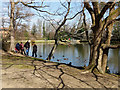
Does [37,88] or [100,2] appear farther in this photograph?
[100,2]

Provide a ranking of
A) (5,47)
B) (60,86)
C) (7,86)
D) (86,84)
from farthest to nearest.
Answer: (5,47), (86,84), (60,86), (7,86)

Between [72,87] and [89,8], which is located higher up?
[89,8]

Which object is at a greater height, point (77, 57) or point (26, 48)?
point (26, 48)

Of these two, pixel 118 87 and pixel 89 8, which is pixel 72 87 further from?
pixel 89 8

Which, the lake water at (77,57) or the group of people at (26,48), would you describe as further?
the group of people at (26,48)

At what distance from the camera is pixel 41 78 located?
4.56m

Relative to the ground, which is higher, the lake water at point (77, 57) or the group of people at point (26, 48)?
the group of people at point (26, 48)

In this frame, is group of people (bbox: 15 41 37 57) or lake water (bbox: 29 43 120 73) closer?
lake water (bbox: 29 43 120 73)

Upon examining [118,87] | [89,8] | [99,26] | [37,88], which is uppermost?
[89,8]

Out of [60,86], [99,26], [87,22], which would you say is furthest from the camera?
[87,22]

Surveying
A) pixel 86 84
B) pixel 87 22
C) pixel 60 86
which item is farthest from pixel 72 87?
pixel 87 22

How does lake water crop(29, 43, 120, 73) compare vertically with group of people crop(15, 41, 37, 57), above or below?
below

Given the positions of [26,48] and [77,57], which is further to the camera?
[77,57]

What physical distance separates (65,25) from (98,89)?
6.38 meters
